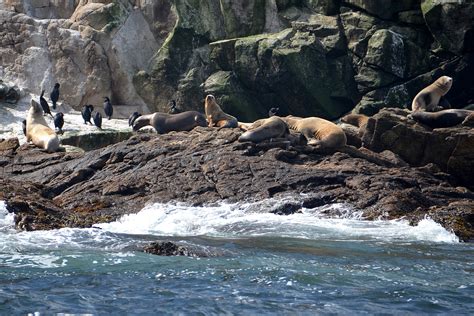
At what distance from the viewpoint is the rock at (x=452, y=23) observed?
79.4 ft

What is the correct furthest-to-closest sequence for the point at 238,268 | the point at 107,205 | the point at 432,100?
the point at 432,100 → the point at 107,205 → the point at 238,268

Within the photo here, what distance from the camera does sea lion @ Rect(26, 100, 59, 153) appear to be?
63.2ft

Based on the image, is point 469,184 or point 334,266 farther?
point 469,184

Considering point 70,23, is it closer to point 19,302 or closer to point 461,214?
point 461,214

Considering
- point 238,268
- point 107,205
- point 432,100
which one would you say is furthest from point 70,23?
point 238,268

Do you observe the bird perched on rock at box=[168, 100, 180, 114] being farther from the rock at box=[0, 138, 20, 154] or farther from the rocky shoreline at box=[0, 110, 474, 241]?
the rocky shoreline at box=[0, 110, 474, 241]

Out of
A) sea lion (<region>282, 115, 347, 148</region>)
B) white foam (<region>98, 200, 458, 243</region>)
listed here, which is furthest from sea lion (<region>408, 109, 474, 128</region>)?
white foam (<region>98, 200, 458, 243</region>)

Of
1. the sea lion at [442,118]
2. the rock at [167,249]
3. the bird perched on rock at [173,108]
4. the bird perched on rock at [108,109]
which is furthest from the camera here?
the bird perched on rock at [108,109]

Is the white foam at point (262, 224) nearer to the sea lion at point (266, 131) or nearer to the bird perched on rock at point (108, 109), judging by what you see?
the sea lion at point (266, 131)

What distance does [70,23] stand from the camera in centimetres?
3095

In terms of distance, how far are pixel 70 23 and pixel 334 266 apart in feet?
76.7

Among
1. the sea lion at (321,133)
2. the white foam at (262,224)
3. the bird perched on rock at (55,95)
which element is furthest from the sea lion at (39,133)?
the white foam at (262,224)

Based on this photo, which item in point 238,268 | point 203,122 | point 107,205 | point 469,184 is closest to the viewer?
point 238,268

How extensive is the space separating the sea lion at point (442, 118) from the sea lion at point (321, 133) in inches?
70.8
